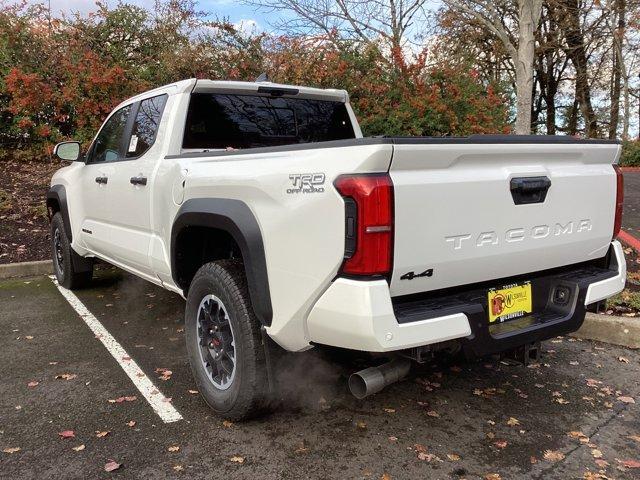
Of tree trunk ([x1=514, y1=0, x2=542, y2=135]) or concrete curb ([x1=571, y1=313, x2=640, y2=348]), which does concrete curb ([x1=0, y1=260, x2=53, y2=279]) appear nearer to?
concrete curb ([x1=571, y1=313, x2=640, y2=348])

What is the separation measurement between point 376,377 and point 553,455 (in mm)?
991

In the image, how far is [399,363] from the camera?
106 inches

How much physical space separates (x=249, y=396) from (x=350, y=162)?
136 cm

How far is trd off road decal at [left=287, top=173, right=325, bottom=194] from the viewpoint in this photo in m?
2.32

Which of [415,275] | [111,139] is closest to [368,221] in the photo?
[415,275]

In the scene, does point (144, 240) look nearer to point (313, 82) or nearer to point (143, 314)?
point (143, 314)

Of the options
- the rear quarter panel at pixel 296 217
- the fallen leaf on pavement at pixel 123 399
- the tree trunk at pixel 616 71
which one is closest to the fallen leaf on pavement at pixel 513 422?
the rear quarter panel at pixel 296 217

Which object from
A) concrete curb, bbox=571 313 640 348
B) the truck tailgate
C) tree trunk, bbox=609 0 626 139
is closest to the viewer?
the truck tailgate

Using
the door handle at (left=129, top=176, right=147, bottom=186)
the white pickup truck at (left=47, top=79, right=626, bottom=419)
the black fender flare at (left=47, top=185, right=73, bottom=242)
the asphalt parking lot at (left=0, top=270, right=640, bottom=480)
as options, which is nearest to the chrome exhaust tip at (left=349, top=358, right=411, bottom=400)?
the white pickup truck at (left=47, top=79, right=626, bottom=419)

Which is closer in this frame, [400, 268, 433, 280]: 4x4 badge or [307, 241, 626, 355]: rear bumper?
[307, 241, 626, 355]: rear bumper

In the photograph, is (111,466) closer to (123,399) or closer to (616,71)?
(123,399)

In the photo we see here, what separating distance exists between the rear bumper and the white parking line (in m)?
1.26

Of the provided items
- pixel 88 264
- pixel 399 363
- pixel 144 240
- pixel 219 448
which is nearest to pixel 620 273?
pixel 399 363

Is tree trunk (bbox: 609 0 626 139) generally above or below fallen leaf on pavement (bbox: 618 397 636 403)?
above
